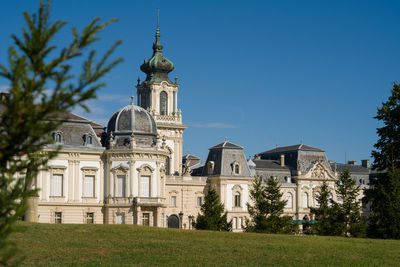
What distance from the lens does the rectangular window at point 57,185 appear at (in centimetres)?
5859

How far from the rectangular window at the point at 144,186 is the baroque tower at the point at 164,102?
74.9ft

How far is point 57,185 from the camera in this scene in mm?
58781

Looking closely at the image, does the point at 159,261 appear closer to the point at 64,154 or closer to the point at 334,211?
the point at 334,211

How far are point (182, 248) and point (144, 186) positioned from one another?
2657 cm

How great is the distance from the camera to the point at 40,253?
31.7 metres

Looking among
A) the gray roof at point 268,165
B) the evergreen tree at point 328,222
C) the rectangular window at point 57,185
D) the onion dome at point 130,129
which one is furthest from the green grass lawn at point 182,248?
the gray roof at point 268,165

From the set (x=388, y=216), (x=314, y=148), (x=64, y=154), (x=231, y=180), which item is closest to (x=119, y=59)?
(x=388, y=216)

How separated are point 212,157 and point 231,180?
4.71 meters

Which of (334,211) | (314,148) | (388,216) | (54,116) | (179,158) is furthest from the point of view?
(314,148)

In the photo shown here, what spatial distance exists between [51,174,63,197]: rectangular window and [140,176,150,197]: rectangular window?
7183 mm

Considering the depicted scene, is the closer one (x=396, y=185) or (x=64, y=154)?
(x=396, y=185)

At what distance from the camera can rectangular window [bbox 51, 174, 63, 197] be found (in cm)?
5859

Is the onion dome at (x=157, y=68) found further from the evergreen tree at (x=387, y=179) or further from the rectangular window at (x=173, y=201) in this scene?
the evergreen tree at (x=387, y=179)

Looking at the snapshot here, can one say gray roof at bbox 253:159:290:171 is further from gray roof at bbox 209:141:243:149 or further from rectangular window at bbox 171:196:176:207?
rectangular window at bbox 171:196:176:207
